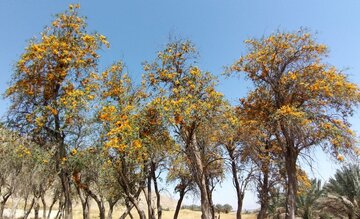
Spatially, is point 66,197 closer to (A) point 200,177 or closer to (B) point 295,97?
(A) point 200,177

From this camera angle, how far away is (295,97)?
17.6m

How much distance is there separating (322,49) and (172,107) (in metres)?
8.44

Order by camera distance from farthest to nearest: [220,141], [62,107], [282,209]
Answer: [282,209]
[220,141]
[62,107]

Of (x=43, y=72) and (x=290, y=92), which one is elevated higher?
(x=43, y=72)

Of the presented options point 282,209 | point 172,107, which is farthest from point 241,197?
point 282,209

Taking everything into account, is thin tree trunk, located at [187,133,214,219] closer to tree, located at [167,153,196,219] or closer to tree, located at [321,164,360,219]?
tree, located at [167,153,196,219]

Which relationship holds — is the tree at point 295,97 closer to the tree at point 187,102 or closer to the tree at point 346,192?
the tree at point 187,102

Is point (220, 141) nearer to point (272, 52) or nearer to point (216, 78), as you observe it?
point (216, 78)

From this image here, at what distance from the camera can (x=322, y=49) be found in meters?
18.1

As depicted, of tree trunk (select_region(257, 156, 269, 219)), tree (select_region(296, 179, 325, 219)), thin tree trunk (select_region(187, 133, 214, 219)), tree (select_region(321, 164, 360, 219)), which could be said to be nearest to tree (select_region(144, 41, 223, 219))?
thin tree trunk (select_region(187, 133, 214, 219))

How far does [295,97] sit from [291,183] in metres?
4.30

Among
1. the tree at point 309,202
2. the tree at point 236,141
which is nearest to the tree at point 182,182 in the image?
the tree at point 236,141

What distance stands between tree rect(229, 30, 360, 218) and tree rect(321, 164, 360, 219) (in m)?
13.7

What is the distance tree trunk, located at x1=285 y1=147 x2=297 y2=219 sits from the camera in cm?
1656
